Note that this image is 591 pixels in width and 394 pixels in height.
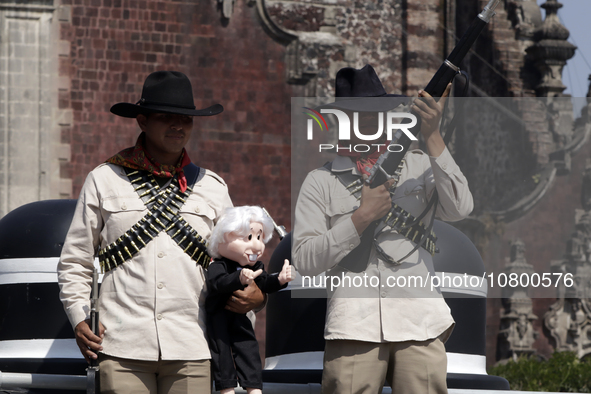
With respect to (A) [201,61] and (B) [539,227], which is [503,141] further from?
(A) [201,61]

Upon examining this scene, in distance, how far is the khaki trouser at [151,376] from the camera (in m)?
3.45

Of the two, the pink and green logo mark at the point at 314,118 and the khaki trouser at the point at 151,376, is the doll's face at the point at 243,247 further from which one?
the pink and green logo mark at the point at 314,118

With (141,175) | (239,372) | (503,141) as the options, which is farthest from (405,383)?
(503,141)

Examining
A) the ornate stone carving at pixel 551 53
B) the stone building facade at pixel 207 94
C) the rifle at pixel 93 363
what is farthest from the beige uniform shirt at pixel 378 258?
the ornate stone carving at pixel 551 53

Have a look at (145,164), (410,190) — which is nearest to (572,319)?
(410,190)

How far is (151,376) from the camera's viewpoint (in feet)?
11.6

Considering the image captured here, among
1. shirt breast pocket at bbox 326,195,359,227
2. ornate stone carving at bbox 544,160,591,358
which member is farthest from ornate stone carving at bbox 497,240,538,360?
shirt breast pocket at bbox 326,195,359,227

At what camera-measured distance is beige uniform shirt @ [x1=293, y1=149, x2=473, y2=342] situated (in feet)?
11.7

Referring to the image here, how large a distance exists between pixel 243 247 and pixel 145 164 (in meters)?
0.52

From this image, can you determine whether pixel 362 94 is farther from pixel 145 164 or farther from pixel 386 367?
pixel 386 367

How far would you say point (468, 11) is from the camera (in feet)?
58.9

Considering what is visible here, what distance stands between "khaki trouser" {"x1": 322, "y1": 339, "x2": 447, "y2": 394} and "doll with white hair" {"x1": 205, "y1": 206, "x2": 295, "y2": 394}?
32cm

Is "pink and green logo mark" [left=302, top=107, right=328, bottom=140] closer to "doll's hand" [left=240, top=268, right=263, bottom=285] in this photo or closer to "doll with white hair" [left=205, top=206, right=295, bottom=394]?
"doll with white hair" [left=205, top=206, right=295, bottom=394]

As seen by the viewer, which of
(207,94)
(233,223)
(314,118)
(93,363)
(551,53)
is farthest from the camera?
(551,53)
